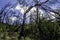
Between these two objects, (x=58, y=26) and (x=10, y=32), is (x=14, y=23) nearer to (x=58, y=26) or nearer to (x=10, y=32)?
(x=10, y=32)

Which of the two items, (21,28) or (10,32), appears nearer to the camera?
(21,28)

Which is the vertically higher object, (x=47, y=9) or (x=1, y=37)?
(x=47, y=9)

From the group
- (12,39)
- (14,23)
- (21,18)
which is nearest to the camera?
(21,18)

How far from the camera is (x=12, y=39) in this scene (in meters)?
18.2

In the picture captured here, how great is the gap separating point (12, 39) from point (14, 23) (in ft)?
5.73

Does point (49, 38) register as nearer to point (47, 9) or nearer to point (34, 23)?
point (34, 23)

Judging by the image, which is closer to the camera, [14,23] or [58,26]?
[14,23]

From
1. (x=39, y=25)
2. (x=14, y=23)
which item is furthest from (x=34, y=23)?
(x=14, y=23)

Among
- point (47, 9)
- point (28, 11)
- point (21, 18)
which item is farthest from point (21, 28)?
point (47, 9)

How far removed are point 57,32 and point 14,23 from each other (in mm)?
3808

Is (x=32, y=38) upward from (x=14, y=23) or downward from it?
downward

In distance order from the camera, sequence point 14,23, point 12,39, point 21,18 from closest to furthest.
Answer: point 21,18 < point 14,23 < point 12,39

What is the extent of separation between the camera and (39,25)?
58.0 ft

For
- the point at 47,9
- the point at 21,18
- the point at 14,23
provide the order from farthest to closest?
1. the point at 14,23
2. the point at 21,18
3. the point at 47,9
